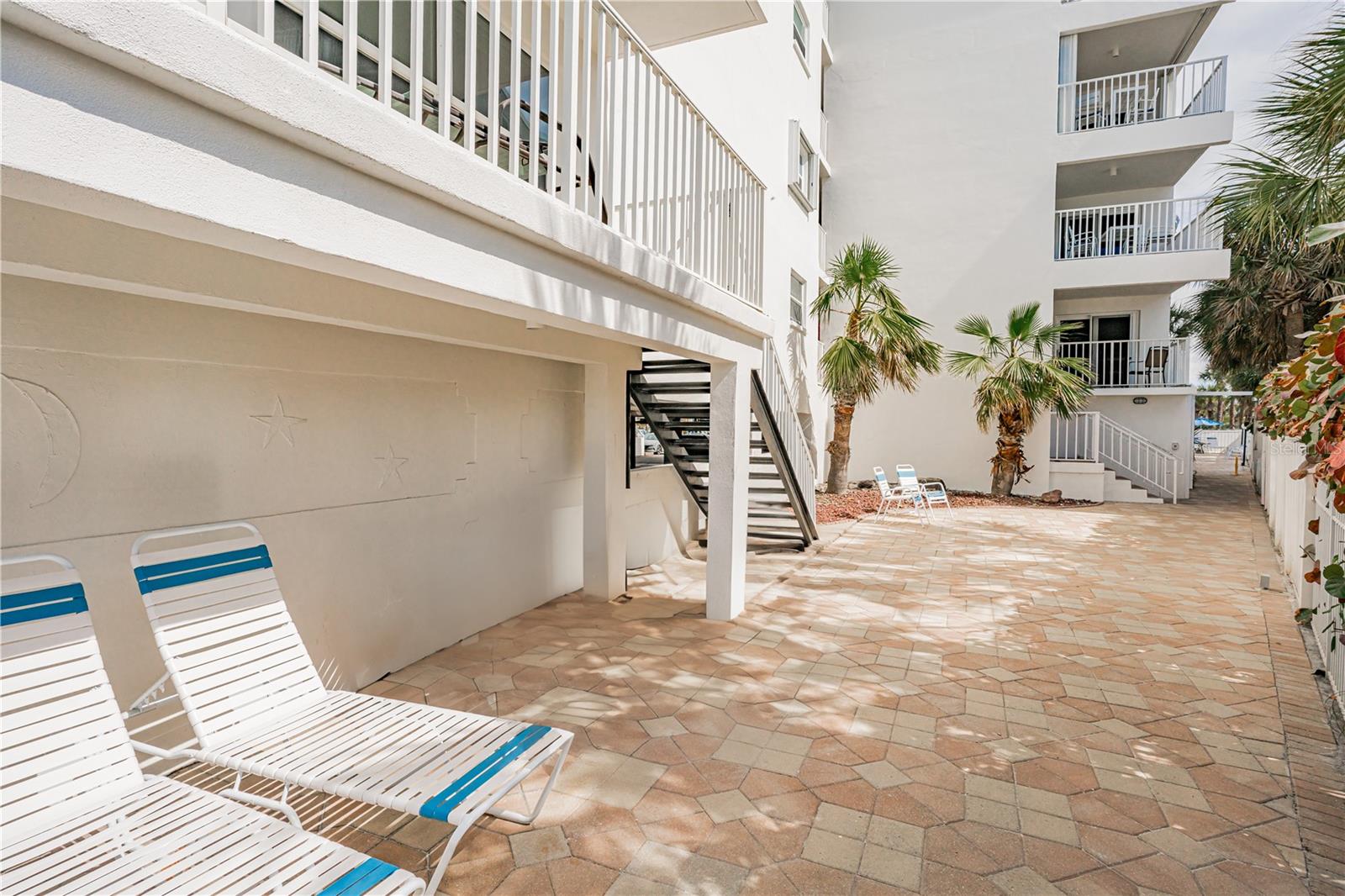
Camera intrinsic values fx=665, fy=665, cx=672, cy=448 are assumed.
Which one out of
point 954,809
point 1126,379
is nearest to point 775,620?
point 954,809

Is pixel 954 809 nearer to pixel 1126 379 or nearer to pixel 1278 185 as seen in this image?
pixel 1278 185

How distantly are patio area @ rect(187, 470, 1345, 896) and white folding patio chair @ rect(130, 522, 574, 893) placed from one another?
1.40 ft

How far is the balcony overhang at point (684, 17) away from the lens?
5.75 m

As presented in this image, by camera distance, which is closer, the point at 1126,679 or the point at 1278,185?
the point at 1126,679

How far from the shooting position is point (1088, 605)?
265 inches

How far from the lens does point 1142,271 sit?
14.6 metres

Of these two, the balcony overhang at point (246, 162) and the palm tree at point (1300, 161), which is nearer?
the balcony overhang at point (246, 162)

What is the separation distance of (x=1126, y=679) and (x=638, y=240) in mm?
4597

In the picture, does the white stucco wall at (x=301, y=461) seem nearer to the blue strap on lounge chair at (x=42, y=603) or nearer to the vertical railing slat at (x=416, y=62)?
the blue strap on lounge chair at (x=42, y=603)

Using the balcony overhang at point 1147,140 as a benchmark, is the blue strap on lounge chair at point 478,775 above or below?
below

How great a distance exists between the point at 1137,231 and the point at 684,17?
14077 millimetres

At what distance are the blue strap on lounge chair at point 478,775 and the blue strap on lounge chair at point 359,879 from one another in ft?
0.70

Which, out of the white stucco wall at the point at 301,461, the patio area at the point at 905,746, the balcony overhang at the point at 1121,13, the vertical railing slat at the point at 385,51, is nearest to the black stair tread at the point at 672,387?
the white stucco wall at the point at 301,461

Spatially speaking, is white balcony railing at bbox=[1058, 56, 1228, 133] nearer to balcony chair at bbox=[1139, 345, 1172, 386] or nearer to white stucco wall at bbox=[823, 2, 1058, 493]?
white stucco wall at bbox=[823, 2, 1058, 493]
